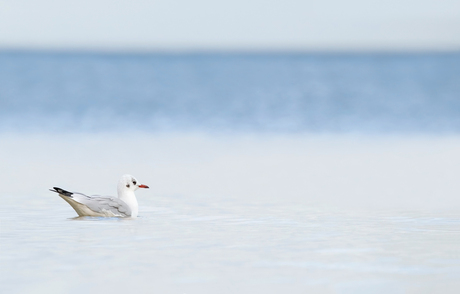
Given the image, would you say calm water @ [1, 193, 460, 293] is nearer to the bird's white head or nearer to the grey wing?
the grey wing

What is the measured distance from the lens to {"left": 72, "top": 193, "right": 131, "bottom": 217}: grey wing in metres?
10.6

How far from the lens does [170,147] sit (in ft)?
71.2

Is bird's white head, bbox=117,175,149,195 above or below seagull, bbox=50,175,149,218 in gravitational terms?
above

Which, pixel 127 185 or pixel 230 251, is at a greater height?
pixel 127 185

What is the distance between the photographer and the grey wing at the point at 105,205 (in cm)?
1062

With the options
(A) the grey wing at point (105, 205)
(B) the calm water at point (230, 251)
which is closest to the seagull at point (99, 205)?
(A) the grey wing at point (105, 205)

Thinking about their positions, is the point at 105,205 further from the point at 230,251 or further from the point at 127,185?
the point at 230,251

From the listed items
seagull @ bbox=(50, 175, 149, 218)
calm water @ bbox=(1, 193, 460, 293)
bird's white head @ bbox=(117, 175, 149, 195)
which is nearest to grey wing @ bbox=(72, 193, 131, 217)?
seagull @ bbox=(50, 175, 149, 218)

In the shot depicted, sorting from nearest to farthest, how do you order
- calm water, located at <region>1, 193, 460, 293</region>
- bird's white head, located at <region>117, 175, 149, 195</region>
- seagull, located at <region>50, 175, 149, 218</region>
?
1. calm water, located at <region>1, 193, 460, 293</region>
2. seagull, located at <region>50, 175, 149, 218</region>
3. bird's white head, located at <region>117, 175, 149, 195</region>

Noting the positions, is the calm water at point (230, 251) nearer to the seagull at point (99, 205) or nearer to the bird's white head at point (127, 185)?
the seagull at point (99, 205)

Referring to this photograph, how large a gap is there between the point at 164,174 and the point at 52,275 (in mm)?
8262

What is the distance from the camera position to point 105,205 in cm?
1070

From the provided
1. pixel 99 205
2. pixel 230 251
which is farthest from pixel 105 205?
pixel 230 251

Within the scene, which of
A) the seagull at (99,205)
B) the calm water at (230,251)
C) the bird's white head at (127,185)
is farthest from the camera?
the bird's white head at (127,185)
